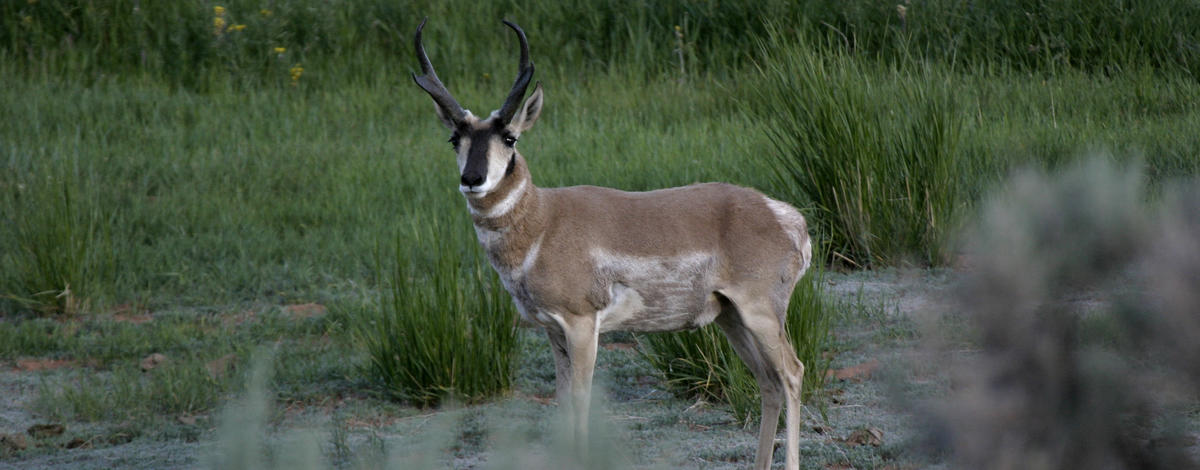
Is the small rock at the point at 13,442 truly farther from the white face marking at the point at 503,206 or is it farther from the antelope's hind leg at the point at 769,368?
the antelope's hind leg at the point at 769,368

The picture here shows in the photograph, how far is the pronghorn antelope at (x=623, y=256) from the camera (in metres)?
5.36

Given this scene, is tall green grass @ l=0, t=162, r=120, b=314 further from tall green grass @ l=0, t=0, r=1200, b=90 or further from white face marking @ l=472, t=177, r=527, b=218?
tall green grass @ l=0, t=0, r=1200, b=90

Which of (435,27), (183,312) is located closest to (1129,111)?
(435,27)

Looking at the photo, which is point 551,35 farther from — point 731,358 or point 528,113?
point 528,113

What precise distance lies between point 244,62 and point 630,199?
9593 mm

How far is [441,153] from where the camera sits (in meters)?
12.3

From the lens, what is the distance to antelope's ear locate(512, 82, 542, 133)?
17.7ft

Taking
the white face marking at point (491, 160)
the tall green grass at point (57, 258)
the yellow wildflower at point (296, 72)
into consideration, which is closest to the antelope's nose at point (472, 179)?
the white face marking at point (491, 160)

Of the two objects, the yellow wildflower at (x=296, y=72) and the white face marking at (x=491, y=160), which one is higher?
the white face marking at (x=491, y=160)

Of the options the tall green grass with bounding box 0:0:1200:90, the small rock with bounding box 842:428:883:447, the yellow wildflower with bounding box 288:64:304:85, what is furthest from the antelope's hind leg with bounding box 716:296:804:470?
the yellow wildflower with bounding box 288:64:304:85

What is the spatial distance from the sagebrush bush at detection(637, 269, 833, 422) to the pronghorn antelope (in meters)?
0.84

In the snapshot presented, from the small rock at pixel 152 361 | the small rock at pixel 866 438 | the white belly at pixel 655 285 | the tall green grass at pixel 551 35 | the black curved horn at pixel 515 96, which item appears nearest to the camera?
the black curved horn at pixel 515 96

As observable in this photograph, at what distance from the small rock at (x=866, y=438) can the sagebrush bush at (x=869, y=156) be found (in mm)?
2773

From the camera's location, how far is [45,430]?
6.68 meters
